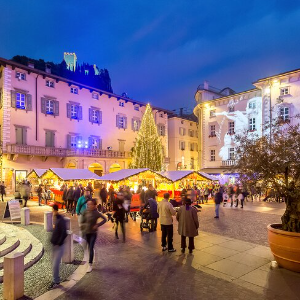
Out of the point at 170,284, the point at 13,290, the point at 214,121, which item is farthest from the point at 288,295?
the point at 214,121

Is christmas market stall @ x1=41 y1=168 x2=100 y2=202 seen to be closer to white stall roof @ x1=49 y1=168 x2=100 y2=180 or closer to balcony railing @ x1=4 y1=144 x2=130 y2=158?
white stall roof @ x1=49 y1=168 x2=100 y2=180

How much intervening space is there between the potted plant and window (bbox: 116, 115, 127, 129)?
33019 mm

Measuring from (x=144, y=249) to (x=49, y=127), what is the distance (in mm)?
26991

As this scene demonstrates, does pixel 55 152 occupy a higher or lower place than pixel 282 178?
higher

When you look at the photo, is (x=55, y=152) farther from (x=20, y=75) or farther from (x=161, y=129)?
(x=161, y=129)

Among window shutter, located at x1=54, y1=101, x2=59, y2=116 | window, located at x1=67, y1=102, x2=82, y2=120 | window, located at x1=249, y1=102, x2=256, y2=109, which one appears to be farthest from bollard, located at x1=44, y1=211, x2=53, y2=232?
window, located at x1=249, y1=102, x2=256, y2=109

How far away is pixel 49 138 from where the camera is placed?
32.5 m

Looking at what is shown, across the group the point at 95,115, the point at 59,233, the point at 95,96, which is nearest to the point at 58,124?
the point at 95,115

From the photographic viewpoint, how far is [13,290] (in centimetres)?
521

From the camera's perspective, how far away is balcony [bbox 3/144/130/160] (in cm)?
2838

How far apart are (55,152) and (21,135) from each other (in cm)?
394

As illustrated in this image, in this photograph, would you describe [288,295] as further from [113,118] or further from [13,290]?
[113,118]

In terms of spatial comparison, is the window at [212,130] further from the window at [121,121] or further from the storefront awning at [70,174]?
the storefront awning at [70,174]

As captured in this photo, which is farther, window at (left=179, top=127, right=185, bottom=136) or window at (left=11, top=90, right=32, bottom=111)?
window at (left=179, top=127, right=185, bottom=136)
